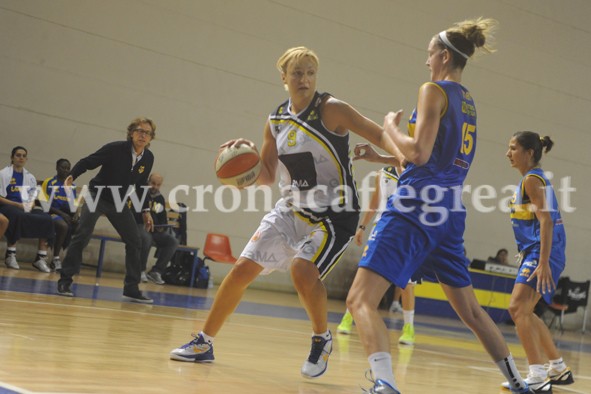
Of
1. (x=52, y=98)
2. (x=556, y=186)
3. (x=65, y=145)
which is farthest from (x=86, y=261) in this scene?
(x=556, y=186)

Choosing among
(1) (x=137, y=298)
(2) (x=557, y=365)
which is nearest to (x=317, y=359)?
(2) (x=557, y=365)

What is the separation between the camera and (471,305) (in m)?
3.39

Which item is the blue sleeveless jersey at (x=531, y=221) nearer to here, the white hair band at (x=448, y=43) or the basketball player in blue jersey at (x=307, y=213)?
the basketball player in blue jersey at (x=307, y=213)

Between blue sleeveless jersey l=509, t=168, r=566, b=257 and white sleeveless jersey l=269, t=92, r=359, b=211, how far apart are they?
4.89ft

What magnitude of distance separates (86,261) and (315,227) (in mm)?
7573

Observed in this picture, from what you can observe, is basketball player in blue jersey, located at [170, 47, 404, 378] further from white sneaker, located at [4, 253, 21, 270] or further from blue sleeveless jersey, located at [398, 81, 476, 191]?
white sneaker, located at [4, 253, 21, 270]

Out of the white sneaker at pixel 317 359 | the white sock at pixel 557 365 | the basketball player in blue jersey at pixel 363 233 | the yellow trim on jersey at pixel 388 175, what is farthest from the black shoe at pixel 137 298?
the white sock at pixel 557 365

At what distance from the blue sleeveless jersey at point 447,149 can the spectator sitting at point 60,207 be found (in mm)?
7287

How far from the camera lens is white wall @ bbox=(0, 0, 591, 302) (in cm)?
1067

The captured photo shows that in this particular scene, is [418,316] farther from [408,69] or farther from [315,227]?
[315,227]

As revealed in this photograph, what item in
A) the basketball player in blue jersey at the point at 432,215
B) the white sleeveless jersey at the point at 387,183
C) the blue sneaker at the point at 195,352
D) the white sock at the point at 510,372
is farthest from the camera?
the white sleeveless jersey at the point at 387,183

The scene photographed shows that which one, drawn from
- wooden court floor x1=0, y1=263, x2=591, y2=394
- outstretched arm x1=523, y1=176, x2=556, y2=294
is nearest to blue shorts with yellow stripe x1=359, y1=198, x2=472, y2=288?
wooden court floor x1=0, y1=263, x2=591, y2=394

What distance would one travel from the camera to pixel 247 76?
12.3 metres

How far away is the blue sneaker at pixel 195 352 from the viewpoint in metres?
3.88
